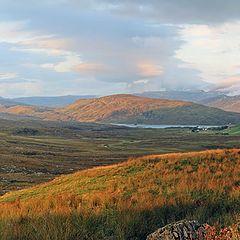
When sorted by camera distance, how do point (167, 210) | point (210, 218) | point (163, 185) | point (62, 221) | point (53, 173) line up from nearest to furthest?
point (62, 221) < point (210, 218) < point (167, 210) < point (163, 185) < point (53, 173)

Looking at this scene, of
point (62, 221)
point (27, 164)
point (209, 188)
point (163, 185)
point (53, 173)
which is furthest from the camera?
point (27, 164)

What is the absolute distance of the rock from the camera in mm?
7402

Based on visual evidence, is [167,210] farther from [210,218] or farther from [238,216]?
[238,216]

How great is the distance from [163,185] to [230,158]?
337 inches

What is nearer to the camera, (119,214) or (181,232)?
(181,232)

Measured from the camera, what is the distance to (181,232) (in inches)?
296

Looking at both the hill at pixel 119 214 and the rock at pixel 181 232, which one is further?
the hill at pixel 119 214

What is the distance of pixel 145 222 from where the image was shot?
9.23m

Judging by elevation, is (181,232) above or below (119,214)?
above

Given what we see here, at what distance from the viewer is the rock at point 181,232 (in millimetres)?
7402

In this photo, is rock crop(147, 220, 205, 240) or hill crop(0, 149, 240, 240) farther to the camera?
hill crop(0, 149, 240, 240)

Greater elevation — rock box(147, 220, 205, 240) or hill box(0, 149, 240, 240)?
rock box(147, 220, 205, 240)

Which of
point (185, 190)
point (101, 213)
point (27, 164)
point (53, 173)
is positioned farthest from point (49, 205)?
point (27, 164)

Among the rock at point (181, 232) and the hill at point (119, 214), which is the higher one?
the rock at point (181, 232)
